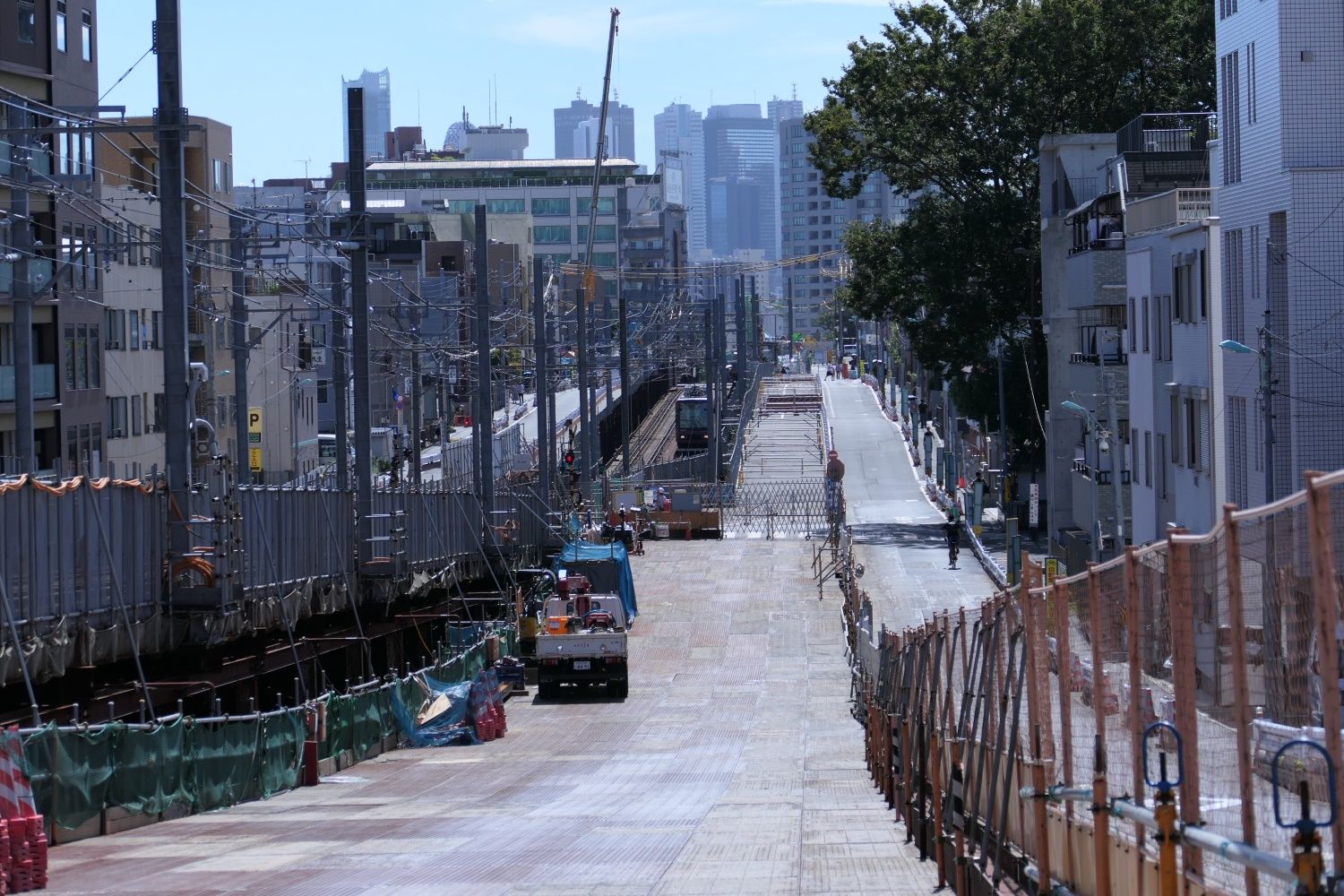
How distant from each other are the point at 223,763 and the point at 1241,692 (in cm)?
1737

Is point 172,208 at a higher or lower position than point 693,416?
higher

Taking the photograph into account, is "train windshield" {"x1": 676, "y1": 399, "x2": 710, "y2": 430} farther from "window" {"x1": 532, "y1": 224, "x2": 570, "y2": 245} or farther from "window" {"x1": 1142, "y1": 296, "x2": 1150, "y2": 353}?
"window" {"x1": 1142, "y1": 296, "x2": 1150, "y2": 353}

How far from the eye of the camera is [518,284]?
4968 inches

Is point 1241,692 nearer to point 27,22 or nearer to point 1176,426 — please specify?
point 1176,426

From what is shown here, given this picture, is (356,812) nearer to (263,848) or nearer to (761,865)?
(263,848)

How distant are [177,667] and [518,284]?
3986 inches

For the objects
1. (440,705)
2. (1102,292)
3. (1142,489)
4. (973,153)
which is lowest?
(440,705)

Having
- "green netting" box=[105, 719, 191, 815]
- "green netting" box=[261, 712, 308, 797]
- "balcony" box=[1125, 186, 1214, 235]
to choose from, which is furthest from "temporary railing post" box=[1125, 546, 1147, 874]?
"balcony" box=[1125, 186, 1214, 235]

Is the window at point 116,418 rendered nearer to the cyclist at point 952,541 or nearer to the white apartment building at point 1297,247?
the cyclist at point 952,541

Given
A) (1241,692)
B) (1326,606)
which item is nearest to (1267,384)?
(1241,692)

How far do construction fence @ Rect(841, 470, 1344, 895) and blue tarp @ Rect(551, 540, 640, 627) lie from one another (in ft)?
103

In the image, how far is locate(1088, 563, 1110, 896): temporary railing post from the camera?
8867 mm

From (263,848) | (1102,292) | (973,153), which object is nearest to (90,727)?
(263,848)

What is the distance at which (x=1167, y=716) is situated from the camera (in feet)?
27.4
